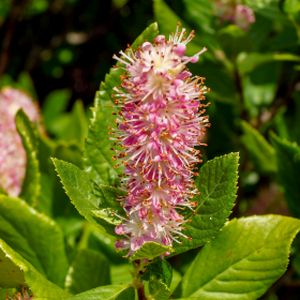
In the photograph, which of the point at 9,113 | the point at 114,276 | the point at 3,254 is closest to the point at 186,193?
the point at 3,254

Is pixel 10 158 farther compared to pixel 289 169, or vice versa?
pixel 10 158

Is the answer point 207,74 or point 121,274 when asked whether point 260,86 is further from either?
point 121,274

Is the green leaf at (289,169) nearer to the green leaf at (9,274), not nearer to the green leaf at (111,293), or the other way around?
the green leaf at (111,293)

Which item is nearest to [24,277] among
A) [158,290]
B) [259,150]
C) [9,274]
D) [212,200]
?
[9,274]

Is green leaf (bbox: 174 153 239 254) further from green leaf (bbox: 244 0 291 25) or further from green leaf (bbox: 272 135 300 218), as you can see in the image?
green leaf (bbox: 244 0 291 25)

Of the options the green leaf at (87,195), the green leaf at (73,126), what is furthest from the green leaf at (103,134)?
the green leaf at (73,126)

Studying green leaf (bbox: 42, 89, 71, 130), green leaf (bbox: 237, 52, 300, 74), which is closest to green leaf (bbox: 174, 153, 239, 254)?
green leaf (bbox: 237, 52, 300, 74)
